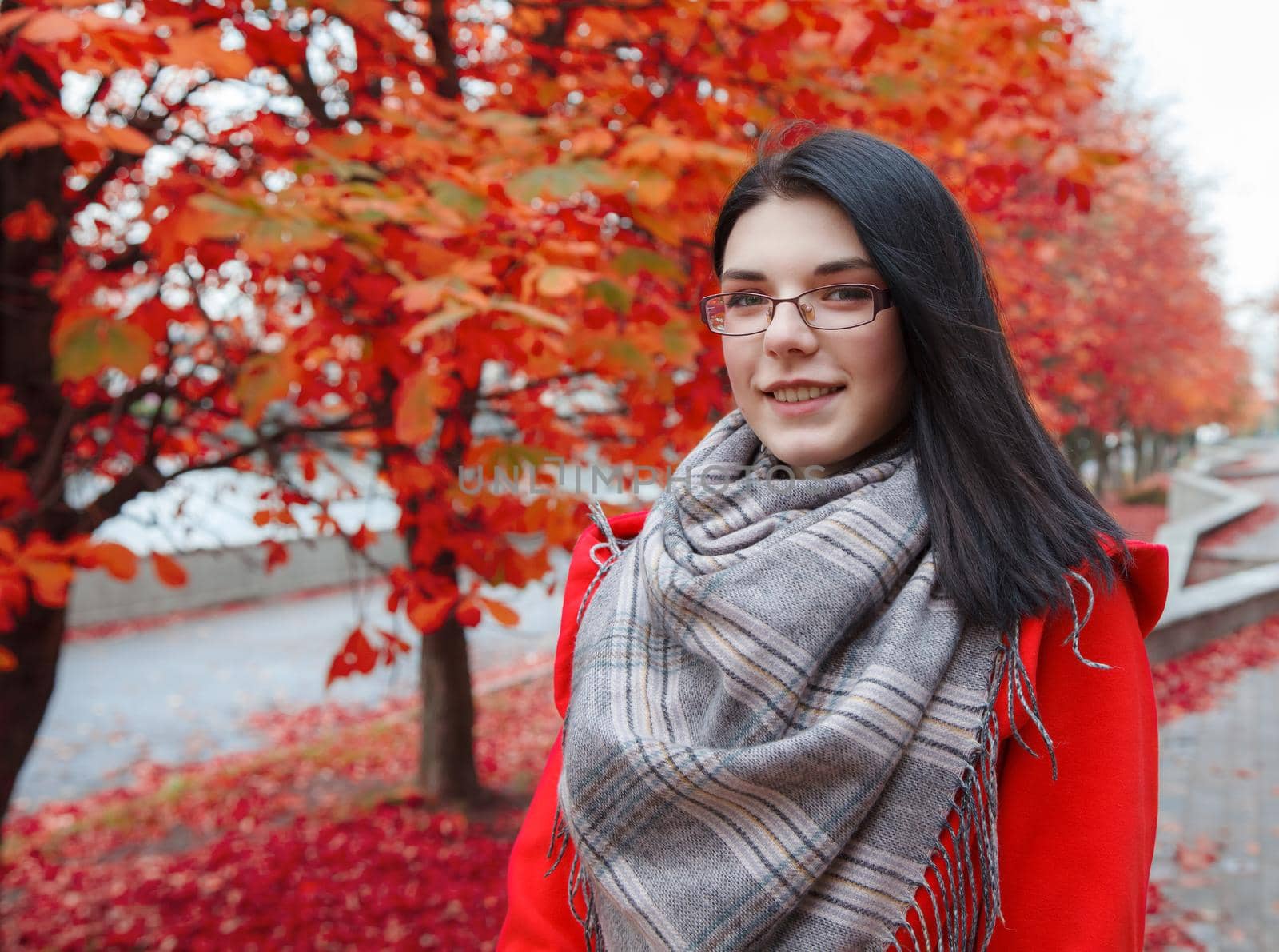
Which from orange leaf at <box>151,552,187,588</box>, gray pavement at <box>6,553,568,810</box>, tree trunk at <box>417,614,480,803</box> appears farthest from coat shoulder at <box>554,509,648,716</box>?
gray pavement at <box>6,553,568,810</box>

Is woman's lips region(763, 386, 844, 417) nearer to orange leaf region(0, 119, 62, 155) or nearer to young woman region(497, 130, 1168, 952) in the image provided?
young woman region(497, 130, 1168, 952)

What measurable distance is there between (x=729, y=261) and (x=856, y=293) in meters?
0.20

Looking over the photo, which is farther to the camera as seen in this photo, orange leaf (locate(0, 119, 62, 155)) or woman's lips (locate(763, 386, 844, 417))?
orange leaf (locate(0, 119, 62, 155))

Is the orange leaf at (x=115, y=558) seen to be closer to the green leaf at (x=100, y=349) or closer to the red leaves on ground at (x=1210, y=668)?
the green leaf at (x=100, y=349)

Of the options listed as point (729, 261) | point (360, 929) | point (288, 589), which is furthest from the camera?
point (288, 589)

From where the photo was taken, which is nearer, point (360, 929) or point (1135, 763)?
point (1135, 763)

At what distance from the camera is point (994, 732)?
1146 millimetres

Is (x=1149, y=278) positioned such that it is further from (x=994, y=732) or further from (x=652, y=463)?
(x=994, y=732)

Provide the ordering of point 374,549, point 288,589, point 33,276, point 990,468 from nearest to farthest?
point 990,468 → point 33,276 → point 288,589 → point 374,549

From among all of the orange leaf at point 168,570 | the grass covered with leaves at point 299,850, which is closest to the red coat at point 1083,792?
the orange leaf at point 168,570

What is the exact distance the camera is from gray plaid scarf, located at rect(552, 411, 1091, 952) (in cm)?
115

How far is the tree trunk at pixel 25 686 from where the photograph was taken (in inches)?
143

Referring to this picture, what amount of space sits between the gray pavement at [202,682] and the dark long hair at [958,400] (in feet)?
17.6

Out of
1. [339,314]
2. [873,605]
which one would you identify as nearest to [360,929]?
[339,314]
